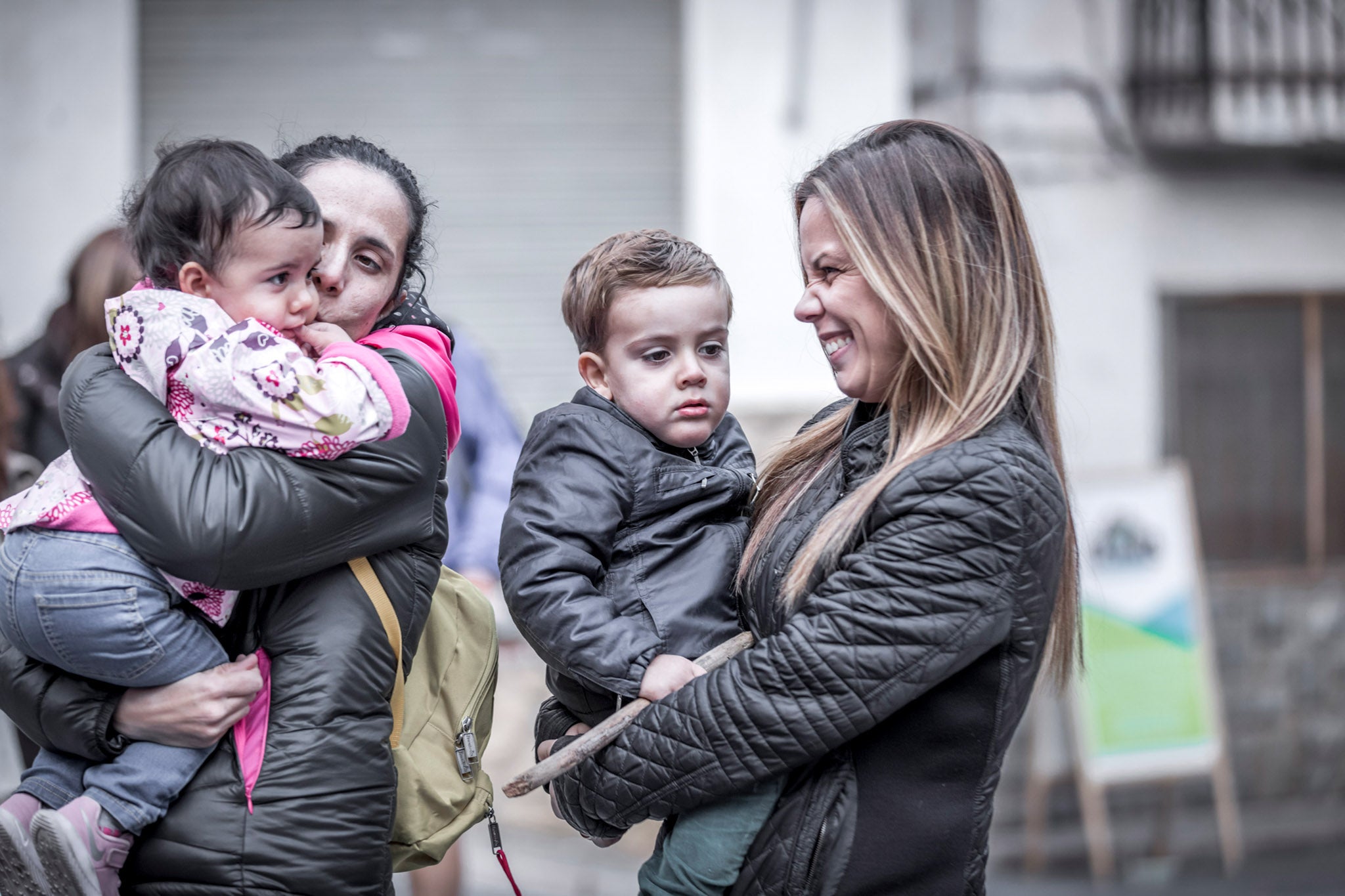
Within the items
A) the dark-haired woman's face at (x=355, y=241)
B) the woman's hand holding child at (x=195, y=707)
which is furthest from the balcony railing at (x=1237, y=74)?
the woman's hand holding child at (x=195, y=707)

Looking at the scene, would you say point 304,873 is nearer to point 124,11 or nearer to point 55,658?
point 55,658

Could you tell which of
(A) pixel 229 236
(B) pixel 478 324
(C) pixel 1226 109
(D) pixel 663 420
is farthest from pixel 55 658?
(C) pixel 1226 109

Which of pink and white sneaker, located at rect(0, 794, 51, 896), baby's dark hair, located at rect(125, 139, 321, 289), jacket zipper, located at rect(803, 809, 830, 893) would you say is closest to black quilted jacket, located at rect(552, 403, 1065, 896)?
jacket zipper, located at rect(803, 809, 830, 893)

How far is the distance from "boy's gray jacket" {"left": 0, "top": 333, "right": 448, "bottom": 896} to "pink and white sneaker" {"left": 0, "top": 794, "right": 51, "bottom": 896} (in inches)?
4.0

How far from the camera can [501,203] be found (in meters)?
5.75

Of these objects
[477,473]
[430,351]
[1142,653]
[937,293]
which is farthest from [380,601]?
[1142,653]

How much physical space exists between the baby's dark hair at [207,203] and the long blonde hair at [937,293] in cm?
81

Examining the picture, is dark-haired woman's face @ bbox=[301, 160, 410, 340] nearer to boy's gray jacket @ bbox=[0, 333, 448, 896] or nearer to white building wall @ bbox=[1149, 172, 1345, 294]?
boy's gray jacket @ bbox=[0, 333, 448, 896]

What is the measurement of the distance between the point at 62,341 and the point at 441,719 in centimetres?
204

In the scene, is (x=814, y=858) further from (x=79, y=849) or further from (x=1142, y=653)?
(x=1142, y=653)

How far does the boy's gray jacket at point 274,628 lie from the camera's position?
5.31ft

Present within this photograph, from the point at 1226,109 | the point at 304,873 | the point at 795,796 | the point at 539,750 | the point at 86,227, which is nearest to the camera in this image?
the point at 304,873

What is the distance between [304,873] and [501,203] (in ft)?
14.5

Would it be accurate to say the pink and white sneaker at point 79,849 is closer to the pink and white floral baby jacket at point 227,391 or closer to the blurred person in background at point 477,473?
the pink and white floral baby jacket at point 227,391
